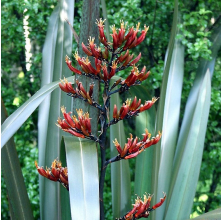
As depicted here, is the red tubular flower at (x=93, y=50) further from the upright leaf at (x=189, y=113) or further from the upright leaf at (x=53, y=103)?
the upright leaf at (x=189, y=113)

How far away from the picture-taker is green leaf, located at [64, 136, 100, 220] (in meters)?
0.78

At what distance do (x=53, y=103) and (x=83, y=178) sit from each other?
0.47 m

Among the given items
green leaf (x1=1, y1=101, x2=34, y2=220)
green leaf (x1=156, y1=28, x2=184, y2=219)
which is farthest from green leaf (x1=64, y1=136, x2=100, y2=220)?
green leaf (x1=156, y1=28, x2=184, y2=219)

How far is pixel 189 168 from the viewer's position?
47.3 inches

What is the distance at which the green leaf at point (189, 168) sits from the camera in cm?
119

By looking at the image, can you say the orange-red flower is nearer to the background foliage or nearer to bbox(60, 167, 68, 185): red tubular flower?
bbox(60, 167, 68, 185): red tubular flower

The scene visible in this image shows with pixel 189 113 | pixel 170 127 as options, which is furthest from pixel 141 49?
pixel 170 127

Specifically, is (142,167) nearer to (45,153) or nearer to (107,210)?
(45,153)

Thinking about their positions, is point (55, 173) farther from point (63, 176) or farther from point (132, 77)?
point (132, 77)

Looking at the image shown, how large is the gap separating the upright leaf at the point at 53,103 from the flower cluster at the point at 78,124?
359 mm

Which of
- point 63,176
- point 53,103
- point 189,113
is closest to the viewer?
point 63,176

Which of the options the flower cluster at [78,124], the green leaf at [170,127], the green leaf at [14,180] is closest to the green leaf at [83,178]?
the flower cluster at [78,124]

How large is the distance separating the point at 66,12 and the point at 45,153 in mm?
490

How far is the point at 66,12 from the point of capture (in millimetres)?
1322
